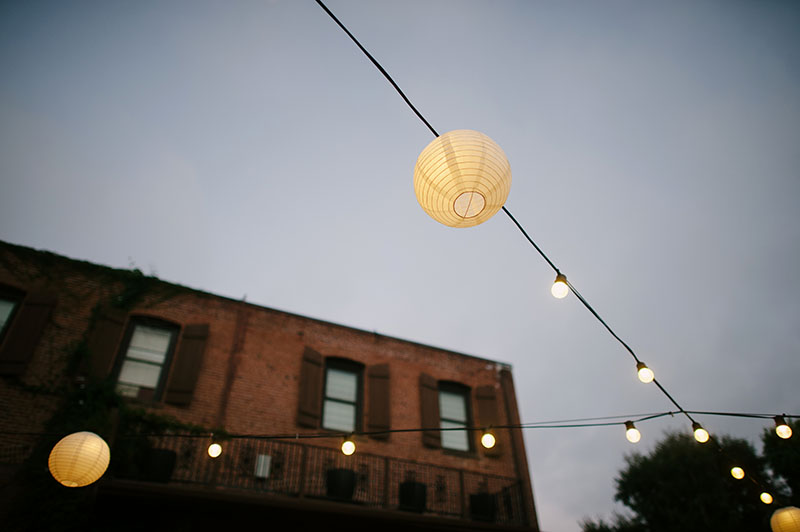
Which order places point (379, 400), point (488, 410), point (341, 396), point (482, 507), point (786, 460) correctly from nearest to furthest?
point (482, 507)
point (379, 400)
point (341, 396)
point (488, 410)
point (786, 460)

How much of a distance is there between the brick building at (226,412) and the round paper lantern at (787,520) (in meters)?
4.23

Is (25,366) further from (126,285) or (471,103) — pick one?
(471,103)

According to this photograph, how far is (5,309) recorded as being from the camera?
8344mm

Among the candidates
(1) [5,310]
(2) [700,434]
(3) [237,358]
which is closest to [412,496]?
(3) [237,358]

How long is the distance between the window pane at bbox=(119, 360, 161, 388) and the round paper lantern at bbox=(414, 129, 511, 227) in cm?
805

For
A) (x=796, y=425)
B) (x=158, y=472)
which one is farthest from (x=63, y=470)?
(x=796, y=425)

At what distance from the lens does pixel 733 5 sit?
29.4ft

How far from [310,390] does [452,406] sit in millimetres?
3816

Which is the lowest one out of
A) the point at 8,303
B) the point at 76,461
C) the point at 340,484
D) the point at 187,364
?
the point at 76,461

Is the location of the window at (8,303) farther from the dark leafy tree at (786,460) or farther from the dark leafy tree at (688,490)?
the dark leafy tree at (786,460)

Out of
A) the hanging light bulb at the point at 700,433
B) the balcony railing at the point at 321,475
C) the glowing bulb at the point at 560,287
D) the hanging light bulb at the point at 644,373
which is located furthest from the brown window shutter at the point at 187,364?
the hanging light bulb at the point at 700,433

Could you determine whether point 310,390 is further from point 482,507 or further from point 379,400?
point 482,507

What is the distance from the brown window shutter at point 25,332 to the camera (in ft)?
24.9

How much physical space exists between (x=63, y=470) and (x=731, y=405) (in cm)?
4917
